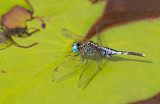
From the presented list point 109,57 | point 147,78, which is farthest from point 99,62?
point 147,78

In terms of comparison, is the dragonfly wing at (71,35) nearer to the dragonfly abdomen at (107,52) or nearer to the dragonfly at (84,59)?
the dragonfly at (84,59)

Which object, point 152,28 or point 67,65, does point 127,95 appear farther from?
point 152,28

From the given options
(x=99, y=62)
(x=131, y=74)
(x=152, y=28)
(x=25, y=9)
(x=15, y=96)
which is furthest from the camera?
(x=25, y=9)

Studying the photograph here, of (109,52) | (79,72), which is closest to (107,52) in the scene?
(109,52)

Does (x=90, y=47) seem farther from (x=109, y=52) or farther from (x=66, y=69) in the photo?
(x=66, y=69)

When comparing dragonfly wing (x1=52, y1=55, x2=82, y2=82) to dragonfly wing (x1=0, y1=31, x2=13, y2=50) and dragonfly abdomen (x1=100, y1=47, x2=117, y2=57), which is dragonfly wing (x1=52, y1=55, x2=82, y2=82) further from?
dragonfly wing (x1=0, y1=31, x2=13, y2=50)
